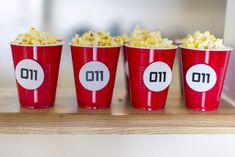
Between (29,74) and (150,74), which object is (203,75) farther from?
(29,74)

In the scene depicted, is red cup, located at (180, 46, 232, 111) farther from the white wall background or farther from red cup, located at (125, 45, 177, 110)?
the white wall background

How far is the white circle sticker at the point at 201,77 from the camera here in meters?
0.64

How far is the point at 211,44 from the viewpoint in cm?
65

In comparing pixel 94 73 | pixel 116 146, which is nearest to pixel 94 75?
pixel 94 73

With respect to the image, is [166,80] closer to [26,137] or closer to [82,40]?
[82,40]

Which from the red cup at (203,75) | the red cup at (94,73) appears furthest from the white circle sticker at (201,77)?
the red cup at (94,73)

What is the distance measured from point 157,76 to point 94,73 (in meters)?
0.11

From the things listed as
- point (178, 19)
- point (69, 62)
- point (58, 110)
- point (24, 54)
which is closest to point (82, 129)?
point (58, 110)


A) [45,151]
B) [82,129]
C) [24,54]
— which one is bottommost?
[45,151]

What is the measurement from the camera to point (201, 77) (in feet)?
2.13

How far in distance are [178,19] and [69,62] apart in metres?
0.27

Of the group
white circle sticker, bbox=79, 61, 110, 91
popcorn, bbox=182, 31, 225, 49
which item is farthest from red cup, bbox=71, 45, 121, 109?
popcorn, bbox=182, 31, 225, 49

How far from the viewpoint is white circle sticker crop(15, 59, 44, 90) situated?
63 cm

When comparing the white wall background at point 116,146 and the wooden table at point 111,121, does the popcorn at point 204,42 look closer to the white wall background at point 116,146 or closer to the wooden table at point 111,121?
the wooden table at point 111,121
